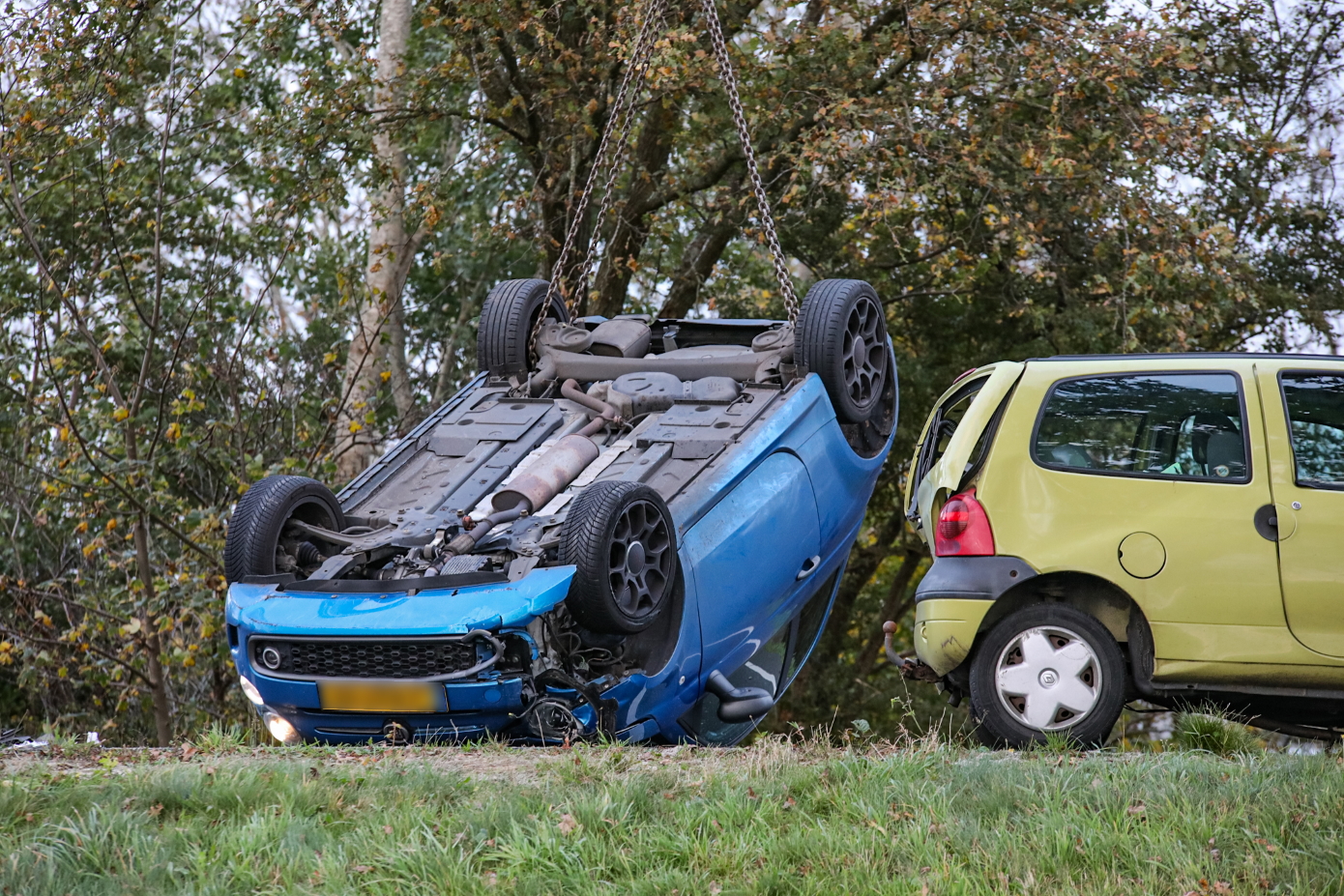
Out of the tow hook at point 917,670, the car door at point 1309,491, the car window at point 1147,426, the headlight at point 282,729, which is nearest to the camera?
the car door at point 1309,491

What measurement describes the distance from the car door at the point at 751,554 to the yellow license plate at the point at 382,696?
131 centimetres

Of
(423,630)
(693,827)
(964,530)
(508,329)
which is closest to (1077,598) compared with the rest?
(964,530)

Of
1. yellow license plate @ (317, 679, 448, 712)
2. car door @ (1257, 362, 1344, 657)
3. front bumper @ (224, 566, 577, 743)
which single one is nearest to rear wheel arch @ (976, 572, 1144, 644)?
car door @ (1257, 362, 1344, 657)

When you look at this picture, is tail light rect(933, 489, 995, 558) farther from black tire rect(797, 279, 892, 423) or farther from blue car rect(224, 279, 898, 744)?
black tire rect(797, 279, 892, 423)

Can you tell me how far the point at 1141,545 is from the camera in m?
5.30

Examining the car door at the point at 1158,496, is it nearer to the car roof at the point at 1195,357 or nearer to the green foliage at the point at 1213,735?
the car roof at the point at 1195,357

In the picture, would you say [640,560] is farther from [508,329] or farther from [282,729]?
[508,329]

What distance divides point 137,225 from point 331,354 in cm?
301

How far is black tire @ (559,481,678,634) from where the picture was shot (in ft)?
17.9

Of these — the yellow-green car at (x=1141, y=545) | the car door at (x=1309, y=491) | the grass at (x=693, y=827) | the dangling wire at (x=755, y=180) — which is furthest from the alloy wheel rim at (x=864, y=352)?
the grass at (x=693, y=827)

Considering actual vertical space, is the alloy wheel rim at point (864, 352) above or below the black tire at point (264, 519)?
above

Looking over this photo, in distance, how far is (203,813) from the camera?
404 cm

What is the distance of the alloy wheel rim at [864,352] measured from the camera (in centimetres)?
748

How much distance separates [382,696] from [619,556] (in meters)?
1.09
